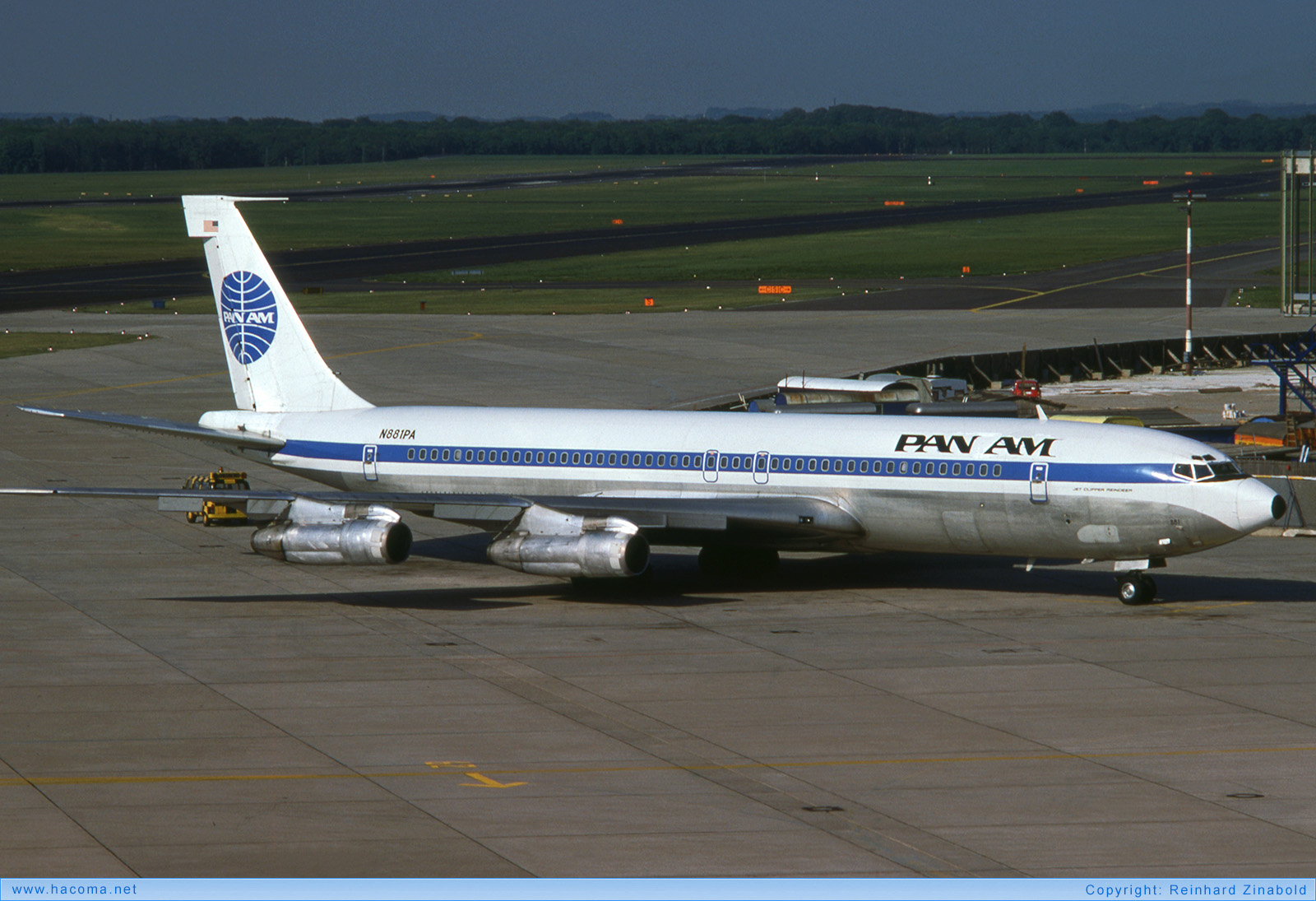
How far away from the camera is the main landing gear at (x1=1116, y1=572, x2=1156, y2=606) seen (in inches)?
1380

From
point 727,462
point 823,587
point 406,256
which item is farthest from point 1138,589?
point 406,256

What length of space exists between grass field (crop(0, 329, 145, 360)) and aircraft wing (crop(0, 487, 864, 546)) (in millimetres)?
51714

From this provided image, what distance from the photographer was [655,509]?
35.5 metres

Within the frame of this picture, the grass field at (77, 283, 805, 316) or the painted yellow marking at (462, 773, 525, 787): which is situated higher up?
the grass field at (77, 283, 805, 316)

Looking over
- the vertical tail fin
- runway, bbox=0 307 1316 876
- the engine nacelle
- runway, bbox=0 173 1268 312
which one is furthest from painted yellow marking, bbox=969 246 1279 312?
the engine nacelle

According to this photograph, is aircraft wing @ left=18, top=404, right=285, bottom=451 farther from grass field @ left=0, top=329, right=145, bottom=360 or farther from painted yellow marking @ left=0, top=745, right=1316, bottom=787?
grass field @ left=0, top=329, right=145, bottom=360

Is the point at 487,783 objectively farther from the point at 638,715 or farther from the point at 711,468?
the point at 711,468

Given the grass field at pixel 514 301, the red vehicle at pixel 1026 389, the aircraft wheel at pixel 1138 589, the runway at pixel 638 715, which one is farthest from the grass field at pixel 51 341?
the aircraft wheel at pixel 1138 589

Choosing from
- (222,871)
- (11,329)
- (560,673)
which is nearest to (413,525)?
(560,673)

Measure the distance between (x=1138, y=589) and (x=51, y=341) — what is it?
68029mm

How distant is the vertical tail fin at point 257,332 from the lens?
42531 millimetres

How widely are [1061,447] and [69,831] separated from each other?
2149 cm

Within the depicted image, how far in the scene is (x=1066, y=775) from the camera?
23375mm

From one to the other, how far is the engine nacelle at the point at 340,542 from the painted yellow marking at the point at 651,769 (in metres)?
11.7
